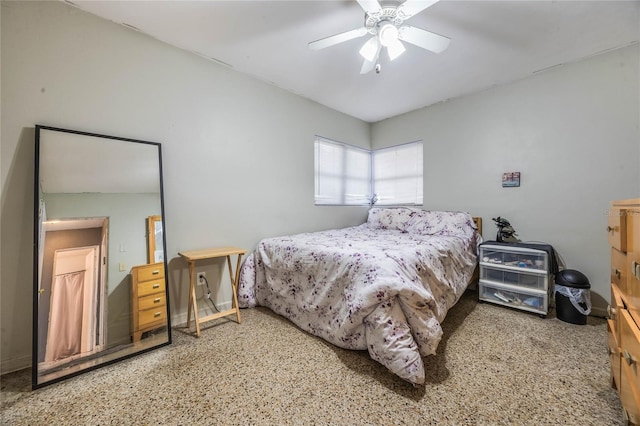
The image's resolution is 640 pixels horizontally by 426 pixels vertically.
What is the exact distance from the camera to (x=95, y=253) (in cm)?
172

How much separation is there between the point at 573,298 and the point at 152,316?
3463mm

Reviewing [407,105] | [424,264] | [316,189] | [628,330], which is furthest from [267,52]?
[628,330]

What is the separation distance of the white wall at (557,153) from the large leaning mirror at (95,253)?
3.37m

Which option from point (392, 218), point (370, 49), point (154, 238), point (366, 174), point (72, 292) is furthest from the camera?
point (366, 174)

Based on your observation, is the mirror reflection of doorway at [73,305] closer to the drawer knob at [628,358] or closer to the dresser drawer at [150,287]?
the dresser drawer at [150,287]

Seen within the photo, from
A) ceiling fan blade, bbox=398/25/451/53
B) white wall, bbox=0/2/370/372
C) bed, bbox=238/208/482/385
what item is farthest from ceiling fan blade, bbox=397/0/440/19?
white wall, bbox=0/2/370/372

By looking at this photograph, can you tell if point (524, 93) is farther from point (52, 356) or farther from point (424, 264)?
point (52, 356)

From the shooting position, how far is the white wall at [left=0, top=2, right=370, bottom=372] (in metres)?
1.57

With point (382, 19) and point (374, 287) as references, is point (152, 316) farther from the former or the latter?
point (382, 19)

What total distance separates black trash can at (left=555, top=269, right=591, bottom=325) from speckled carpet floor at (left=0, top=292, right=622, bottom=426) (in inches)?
6.5

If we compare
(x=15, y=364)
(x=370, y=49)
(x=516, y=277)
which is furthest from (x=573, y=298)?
(x=15, y=364)

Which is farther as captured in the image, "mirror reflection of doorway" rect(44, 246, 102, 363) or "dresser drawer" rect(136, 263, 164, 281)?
"dresser drawer" rect(136, 263, 164, 281)

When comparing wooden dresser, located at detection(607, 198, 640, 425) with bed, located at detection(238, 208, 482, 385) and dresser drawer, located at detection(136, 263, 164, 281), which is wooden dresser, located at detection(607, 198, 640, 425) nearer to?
bed, located at detection(238, 208, 482, 385)

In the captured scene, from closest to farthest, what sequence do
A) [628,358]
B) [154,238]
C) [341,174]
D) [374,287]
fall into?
[628,358] → [374,287] → [154,238] → [341,174]
